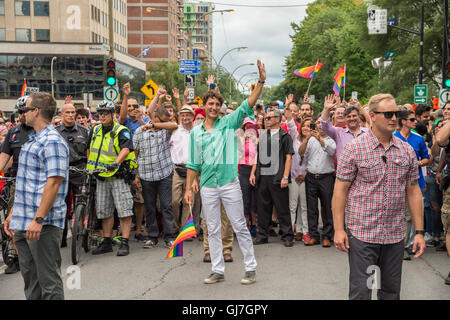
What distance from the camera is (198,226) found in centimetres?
944

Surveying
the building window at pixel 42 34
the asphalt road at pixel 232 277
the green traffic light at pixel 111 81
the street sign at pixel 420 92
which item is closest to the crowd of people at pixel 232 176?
the asphalt road at pixel 232 277

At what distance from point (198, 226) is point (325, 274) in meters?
3.22

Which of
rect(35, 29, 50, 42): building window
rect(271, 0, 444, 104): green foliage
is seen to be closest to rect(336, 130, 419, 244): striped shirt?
rect(271, 0, 444, 104): green foliage

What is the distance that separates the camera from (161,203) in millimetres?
8836

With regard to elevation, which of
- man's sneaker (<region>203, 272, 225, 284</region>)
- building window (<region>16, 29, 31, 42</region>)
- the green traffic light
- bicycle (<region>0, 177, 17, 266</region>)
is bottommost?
man's sneaker (<region>203, 272, 225, 284</region>)

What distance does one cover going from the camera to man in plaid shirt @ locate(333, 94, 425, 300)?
412 centimetres

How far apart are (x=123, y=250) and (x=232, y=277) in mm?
2166

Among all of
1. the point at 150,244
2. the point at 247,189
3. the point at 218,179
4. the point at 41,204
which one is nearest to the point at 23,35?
the point at 247,189

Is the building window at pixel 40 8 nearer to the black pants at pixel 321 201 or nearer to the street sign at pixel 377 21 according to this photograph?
the street sign at pixel 377 21

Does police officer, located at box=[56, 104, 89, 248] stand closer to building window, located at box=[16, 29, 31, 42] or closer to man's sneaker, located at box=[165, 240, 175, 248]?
man's sneaker, located at box=[165, 240, 175, 248]

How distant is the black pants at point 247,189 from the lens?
9133 millimetres

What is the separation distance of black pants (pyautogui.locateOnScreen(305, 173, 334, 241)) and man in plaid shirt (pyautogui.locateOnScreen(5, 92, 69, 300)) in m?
4.89

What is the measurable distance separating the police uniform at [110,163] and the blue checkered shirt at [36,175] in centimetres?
328

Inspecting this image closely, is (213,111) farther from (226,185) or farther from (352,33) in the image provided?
(352,33)
